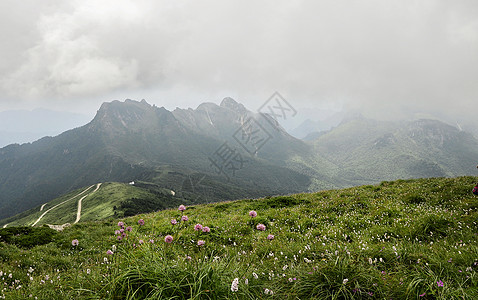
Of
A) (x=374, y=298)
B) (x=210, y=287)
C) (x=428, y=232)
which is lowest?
(x=428, y=232)

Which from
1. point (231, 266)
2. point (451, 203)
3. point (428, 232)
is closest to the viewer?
point (231, 266)

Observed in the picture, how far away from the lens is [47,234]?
1284 centimetres

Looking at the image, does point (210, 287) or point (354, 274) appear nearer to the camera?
point (210, 287)

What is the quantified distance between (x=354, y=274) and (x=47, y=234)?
53.7 feet

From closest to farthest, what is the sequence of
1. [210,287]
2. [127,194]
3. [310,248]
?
[210,287], [310,248], [127,194]

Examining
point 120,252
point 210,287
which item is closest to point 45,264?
point 120,252

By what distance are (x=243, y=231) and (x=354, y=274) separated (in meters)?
6.92

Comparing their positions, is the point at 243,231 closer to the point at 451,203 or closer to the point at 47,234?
the point at 451,203

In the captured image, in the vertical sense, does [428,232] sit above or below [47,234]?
below

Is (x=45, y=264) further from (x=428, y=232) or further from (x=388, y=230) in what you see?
(x=428, y=232)

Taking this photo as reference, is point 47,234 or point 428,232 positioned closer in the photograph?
point 428,232

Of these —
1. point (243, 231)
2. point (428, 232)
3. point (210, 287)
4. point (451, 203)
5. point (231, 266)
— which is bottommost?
point (451, 203)

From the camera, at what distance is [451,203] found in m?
10.3

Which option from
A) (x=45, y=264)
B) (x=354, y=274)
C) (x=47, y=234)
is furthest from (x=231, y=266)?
(x=47, y=234)
